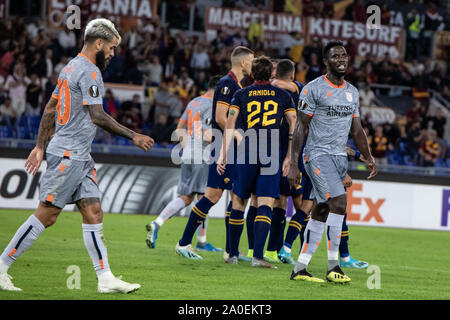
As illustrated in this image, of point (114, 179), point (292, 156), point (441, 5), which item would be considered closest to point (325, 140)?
point (292, 156)

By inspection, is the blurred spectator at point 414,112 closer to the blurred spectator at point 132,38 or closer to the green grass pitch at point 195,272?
the blurred spectator at point 132,38

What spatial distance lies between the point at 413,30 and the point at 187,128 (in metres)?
16.5

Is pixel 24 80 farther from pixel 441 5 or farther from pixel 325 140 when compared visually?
pixel 441 5

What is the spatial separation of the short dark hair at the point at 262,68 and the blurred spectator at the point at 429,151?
1241 cm

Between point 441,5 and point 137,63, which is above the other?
point 441,5

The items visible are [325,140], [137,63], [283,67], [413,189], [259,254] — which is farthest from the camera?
[137,63]

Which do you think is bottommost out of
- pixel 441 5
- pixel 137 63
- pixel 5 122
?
pixel 5 122

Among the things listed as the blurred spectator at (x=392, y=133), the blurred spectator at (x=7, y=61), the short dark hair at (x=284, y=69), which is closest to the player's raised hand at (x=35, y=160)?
the short dark hair at (x=284, y=69)

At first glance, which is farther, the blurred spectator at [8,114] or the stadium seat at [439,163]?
the stadium seat at [439,163]

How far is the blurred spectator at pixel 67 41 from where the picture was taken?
19891 mm

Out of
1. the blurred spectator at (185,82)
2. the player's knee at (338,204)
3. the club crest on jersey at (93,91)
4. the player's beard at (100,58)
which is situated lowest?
the player's knee at (338,204)

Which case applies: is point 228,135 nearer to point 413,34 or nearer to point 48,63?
point 48,63

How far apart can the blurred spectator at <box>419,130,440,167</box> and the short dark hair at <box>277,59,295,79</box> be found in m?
11.4

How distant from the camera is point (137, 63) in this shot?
20.2m
